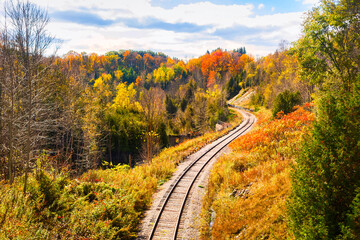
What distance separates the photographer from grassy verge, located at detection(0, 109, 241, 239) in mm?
7227

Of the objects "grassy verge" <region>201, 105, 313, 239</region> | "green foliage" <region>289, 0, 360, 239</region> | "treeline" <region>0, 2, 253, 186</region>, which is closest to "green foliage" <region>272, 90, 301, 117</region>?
"grassy verge" <region>201, 105, 313, 239</region>

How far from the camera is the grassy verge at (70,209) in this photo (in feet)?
23.7

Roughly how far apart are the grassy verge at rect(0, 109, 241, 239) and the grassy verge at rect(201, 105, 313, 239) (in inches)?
154

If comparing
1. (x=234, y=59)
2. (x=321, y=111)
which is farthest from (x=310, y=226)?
(x=234, y=59)

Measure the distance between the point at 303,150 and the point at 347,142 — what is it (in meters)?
0.91

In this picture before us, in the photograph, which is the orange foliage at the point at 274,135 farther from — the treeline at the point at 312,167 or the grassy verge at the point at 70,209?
the grassy verge at the point at 70,209

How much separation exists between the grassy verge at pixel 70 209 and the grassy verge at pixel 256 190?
12.8 feet

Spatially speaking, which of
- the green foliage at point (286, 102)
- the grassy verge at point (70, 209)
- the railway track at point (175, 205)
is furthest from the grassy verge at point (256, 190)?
the green foliage at point (286, 102)

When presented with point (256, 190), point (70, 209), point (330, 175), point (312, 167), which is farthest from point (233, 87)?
point (330, 175)

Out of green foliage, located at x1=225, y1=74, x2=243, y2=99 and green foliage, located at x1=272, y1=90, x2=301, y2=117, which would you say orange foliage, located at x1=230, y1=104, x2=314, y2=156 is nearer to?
green foliage, located at x1=272, y1=90, x2=301, y2=117

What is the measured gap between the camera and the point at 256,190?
991 centimetres

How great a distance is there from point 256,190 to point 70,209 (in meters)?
8.87

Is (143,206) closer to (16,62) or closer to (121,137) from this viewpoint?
(16,62)

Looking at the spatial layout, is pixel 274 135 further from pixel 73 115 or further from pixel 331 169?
pixel 73 115
